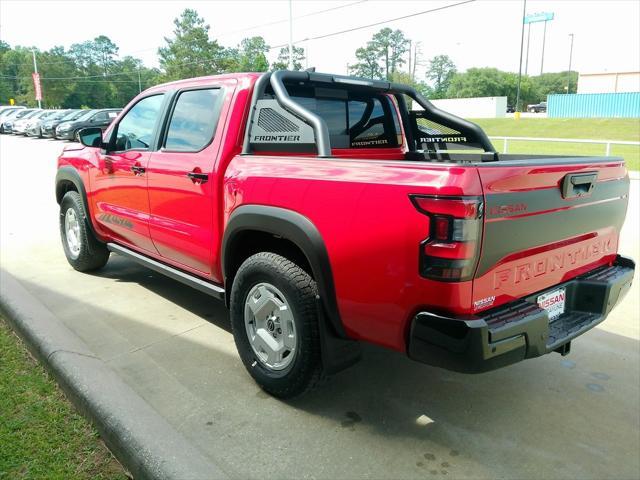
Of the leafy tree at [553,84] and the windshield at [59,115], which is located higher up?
the leafy tree at [553,84]

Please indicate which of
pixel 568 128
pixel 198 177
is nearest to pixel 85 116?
pixel 198 177

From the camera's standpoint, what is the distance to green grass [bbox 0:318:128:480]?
252 centimetres

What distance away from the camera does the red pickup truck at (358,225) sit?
7.67ft

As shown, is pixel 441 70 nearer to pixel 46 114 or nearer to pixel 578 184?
pixel 46 114

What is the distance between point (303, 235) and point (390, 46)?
383 feet

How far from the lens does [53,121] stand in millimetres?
26969

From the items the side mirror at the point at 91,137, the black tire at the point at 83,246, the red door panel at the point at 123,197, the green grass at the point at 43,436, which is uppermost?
the side mirror at the point at 91,137

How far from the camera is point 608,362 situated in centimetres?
380

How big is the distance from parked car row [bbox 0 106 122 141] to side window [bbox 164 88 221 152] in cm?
1818

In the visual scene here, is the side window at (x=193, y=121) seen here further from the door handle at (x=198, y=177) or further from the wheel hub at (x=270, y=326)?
the wheel hub at (x=270, y=326)

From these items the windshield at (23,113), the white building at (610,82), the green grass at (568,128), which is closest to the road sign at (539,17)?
the white building at (610,82)

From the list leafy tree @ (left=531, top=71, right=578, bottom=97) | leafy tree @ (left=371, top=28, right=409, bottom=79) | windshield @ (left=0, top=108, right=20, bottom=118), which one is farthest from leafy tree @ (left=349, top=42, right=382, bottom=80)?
windshield @ (left=0, top=108, right=20, bottom=118)

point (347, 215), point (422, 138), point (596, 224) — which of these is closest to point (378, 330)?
point (347, 215)

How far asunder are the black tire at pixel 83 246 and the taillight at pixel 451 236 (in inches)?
162
